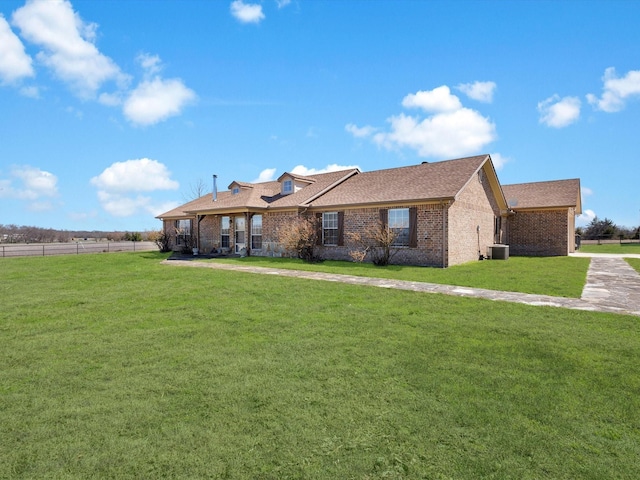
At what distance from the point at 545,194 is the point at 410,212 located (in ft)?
46.1

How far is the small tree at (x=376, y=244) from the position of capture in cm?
1509

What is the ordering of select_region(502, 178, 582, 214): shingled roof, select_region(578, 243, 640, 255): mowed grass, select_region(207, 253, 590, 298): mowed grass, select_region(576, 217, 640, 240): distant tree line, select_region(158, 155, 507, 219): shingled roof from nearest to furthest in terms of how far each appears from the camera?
select_region(207, 253, 590, 298): mowed grass < select_region(158, 155, 507, 219): shingled roof < select_region(502, 178, 582, 214): shingled roof < select_region(578, 243, 640, 255): mowed grass < select_region(576, 217, 640, 240): distant tree line

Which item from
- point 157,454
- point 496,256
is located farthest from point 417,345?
point 496,256

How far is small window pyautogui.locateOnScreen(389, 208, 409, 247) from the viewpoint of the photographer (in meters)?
15.6

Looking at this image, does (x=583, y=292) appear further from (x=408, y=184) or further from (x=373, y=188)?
(x=373, y=188)

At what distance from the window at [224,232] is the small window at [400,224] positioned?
10947 millimetres

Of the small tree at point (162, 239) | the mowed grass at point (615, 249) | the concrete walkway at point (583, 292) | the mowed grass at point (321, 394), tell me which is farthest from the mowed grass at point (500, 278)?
the mowed grass at point (615, 249)

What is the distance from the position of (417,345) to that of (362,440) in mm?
2360

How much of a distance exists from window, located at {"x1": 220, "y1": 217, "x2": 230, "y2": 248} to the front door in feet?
2.93

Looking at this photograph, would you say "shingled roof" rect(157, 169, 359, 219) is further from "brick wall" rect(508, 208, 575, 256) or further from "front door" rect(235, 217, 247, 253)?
"brick wall" rect(508, 208, 575, 256)

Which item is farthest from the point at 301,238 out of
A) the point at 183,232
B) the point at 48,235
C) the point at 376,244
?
the point at 48,235

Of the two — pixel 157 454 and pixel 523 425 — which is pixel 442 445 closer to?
pixel 523 425

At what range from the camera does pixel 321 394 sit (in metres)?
3.61

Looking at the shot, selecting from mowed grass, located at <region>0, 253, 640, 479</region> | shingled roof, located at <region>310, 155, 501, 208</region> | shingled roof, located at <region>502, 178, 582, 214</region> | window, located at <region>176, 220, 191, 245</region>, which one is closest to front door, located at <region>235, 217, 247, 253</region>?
shingled roof, located at <region>310, 155, 501, 208</region>
